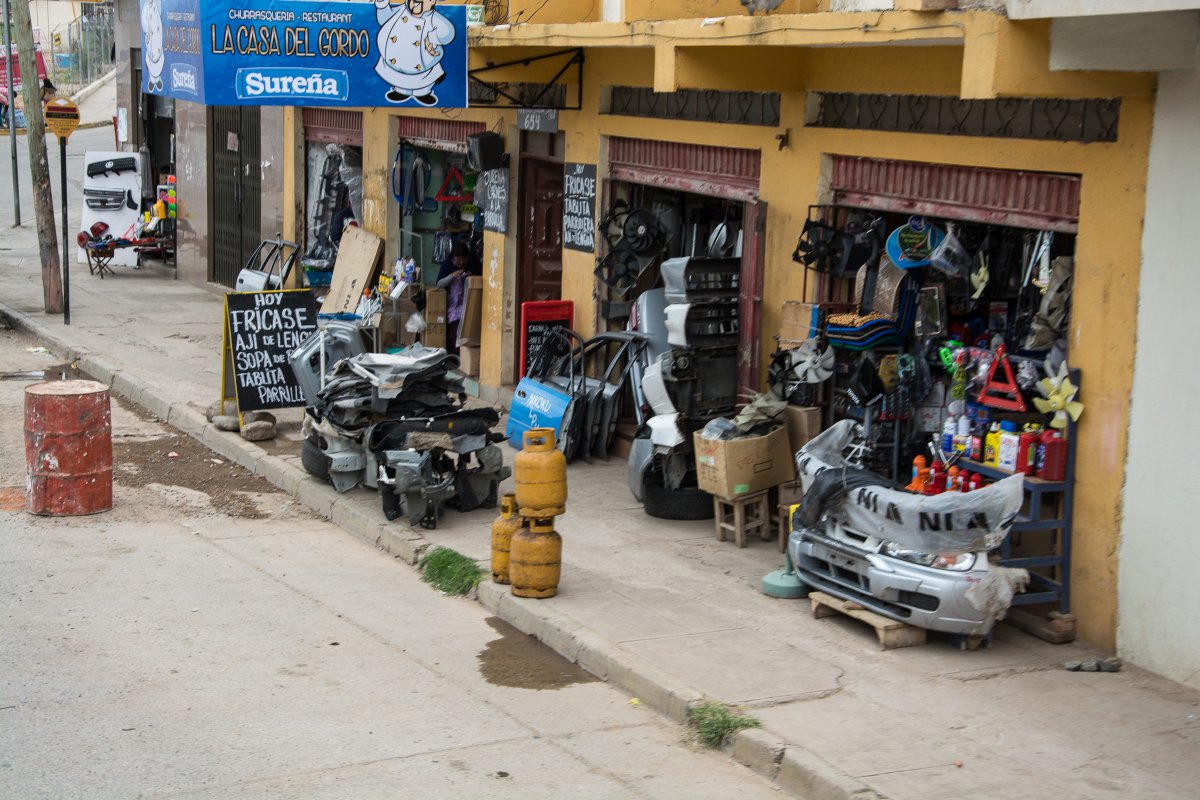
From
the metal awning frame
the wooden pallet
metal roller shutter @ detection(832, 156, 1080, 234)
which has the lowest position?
the wooden pallet

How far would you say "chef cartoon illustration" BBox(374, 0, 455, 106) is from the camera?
Answer: 12164mm

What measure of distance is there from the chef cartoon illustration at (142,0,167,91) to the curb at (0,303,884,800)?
3.23m

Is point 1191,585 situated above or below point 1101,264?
below

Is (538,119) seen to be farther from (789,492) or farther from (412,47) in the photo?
(789,492)

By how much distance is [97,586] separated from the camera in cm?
909

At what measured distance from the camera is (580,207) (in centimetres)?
1325

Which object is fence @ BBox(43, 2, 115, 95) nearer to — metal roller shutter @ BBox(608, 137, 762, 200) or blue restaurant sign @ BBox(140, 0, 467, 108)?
blue restaurant sign @ BBox(140, 0, 467, 108)

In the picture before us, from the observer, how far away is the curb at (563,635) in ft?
21.0

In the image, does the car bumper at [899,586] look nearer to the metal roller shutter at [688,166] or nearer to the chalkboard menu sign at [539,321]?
the metal roller shutter at [688,166]

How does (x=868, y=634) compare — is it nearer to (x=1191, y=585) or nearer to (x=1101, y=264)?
(x=1191, y=585)

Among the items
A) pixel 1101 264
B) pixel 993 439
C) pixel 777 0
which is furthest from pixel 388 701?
pixel 777 0

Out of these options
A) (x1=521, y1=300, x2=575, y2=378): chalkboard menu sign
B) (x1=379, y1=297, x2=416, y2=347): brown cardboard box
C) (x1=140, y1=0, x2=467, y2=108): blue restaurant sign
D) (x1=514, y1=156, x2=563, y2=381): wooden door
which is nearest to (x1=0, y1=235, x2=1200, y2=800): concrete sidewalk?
(x1=521, y1=300, x2=575, y2=378): chalkboard menu sign

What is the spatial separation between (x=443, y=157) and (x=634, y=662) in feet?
33.6

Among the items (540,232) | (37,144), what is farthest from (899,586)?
(37,144)
